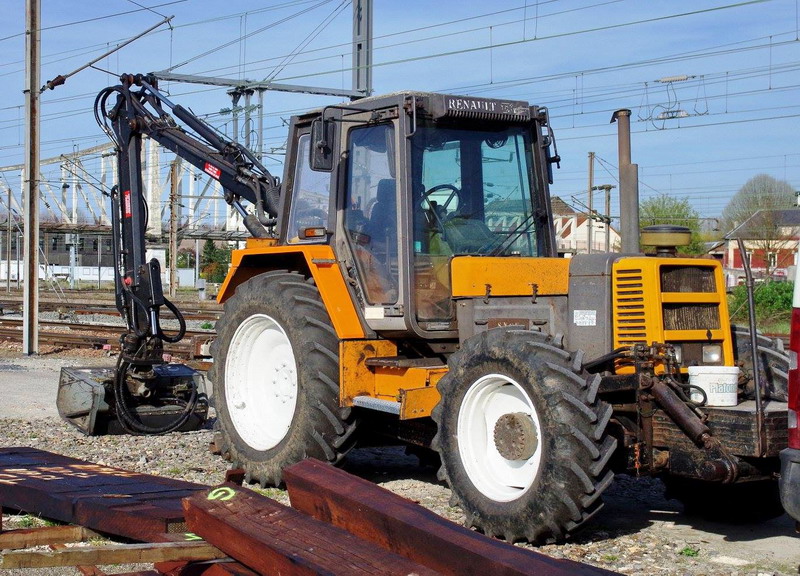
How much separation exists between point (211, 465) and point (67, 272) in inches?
2503

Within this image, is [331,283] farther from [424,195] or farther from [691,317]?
[691,317]

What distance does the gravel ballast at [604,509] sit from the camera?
5863 mm

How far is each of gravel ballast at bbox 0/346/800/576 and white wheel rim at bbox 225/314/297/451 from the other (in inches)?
17.6

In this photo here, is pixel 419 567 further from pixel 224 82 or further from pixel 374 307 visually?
pixel 224 82

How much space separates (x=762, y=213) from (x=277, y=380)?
3585cm

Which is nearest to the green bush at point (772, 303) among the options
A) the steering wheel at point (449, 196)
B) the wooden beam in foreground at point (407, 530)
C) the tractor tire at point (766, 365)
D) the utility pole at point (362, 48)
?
the utility pole at point (362, 48)

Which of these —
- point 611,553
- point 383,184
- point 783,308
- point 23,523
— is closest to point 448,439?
point 611,553

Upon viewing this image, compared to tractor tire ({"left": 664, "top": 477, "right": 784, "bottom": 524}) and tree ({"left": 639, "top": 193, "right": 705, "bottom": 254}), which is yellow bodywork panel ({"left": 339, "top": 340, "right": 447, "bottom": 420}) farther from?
tree ({"left": 639, "top": 193, "right": 705, "bottom": 254})

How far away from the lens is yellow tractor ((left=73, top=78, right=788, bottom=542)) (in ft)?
19.6

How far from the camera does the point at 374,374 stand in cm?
789

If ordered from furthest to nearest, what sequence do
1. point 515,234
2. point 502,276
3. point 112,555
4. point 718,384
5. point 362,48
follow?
point 362,48 → point 515,234 → point 502,276 → point 718,384 → point 112,555

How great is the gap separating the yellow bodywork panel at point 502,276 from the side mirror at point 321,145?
1248 mm

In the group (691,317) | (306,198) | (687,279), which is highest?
(306,198)

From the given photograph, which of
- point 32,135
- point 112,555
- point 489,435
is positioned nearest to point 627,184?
point 489,435
